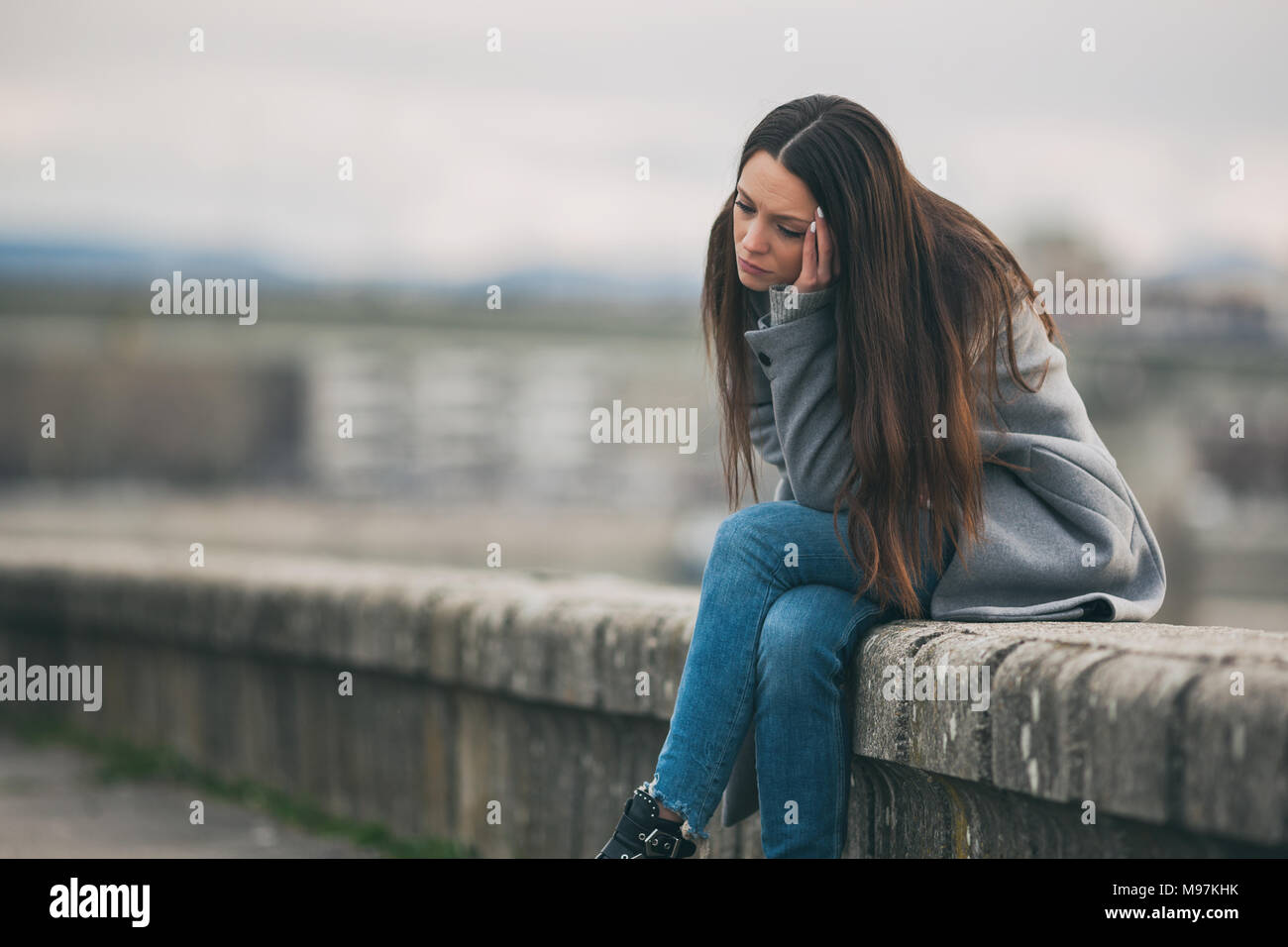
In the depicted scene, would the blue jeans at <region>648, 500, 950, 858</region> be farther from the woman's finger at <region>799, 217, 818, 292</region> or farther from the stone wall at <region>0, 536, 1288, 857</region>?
the woman's finger at <region>799, 217, 818, 292</region>

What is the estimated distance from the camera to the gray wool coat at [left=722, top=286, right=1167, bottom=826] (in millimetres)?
2572

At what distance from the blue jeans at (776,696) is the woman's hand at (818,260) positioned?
447 mm

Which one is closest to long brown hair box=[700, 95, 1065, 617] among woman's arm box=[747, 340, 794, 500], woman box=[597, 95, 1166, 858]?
woman box=[597, 95, 1166, 858]

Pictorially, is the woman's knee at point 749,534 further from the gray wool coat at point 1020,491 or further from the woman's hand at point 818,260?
the woman's hand at point 818,260

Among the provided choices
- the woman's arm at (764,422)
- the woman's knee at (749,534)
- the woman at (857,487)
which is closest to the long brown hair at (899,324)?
the woman at (857,487)

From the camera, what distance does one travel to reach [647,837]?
8.04ft

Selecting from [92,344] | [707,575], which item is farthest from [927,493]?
[92,344]

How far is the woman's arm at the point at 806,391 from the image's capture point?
8.57ft

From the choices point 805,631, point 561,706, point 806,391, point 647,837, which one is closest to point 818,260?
point 806,391

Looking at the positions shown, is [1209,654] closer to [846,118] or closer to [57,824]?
[846,118]

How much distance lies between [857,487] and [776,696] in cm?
39
